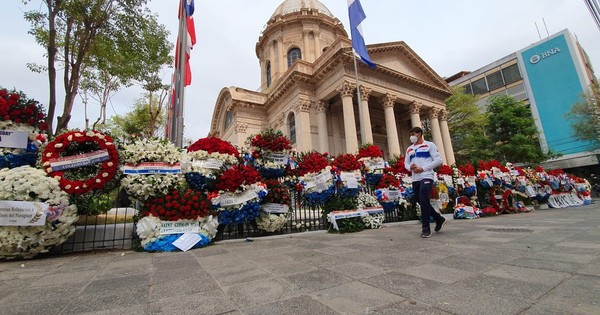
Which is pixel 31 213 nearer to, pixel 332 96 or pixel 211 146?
pixel 211 146

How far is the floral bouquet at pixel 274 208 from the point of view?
5.74m

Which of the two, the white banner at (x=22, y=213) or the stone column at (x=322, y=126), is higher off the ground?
the stone column at (x=322, y=126)

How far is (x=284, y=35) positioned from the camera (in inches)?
1268

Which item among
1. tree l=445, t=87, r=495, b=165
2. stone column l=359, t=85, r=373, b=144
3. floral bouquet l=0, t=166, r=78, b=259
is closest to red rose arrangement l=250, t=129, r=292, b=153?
floral bouquet l=0, t=166, r=78, b=259

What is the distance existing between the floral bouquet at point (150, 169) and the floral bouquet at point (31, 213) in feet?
3.09

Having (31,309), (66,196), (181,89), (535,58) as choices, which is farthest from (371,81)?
(535,58)

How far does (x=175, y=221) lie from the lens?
15.4 ft

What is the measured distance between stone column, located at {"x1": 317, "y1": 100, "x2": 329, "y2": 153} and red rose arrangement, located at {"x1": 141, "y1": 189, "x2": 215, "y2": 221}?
632 inches

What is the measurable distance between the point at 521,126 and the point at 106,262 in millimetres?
36119

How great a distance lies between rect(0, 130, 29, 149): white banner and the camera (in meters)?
4.40

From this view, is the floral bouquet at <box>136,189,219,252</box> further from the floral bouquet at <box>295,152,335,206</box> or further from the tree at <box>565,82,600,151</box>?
the tree at <box>565,82,600,151</box>

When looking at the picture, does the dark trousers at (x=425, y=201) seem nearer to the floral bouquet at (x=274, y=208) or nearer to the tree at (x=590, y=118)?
the floral bouquet at (x=274, y=208)

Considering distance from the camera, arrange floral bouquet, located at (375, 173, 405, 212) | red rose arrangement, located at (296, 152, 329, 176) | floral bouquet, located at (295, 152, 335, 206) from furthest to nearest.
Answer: floral bouquet, located at (375, 173, 405, 212)
red rose arrangement, located at (296, 152, 329, 176)
floral bouquet, located at (295, 152, 335, 206)

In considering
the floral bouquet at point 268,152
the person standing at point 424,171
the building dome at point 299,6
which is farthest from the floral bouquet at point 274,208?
the building dome at point 299,6
